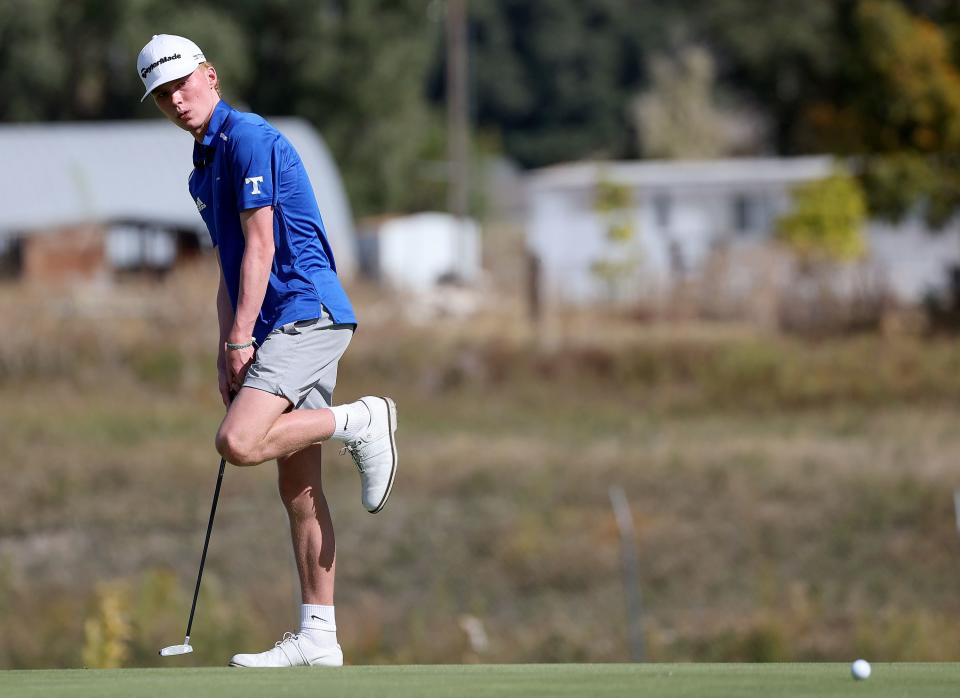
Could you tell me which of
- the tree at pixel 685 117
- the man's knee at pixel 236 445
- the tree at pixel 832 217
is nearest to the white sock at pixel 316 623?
the man's knee at pixel 236 445

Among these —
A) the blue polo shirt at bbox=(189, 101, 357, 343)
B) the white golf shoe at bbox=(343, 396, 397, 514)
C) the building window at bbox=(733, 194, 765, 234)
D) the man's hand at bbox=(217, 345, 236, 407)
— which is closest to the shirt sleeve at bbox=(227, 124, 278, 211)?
the blue polo shirt at bbox=(189, 101, 357, 343)

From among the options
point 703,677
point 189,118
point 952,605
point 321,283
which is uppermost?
point 189,118

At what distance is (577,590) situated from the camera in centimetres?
1362

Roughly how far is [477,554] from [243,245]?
8.93 m

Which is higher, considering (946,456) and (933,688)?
(933,688)

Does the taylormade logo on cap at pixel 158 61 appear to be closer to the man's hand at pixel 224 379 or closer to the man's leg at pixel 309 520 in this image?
the man's hand at pixel 224 379

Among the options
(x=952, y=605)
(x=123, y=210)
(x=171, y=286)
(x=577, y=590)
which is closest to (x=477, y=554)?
(x=577, y=590)

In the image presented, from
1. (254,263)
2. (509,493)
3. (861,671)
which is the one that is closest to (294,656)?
(254,263)

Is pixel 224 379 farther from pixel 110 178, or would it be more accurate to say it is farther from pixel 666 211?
pixel 666 211

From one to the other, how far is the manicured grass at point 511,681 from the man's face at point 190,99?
1784mm

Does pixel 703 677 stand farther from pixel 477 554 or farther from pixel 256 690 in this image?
pixel 477 554

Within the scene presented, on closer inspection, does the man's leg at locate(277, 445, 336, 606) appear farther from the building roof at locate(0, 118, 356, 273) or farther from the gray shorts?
the building roof at locate(0, 118, 356, 273)

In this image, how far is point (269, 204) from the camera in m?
5.59

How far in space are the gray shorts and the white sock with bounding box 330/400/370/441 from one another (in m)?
0.10
